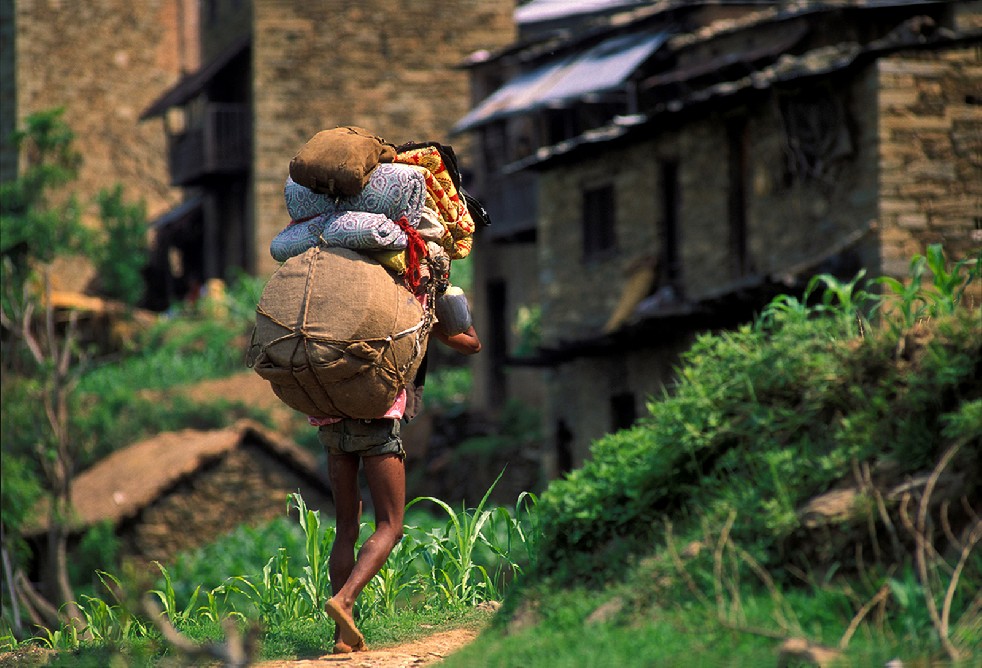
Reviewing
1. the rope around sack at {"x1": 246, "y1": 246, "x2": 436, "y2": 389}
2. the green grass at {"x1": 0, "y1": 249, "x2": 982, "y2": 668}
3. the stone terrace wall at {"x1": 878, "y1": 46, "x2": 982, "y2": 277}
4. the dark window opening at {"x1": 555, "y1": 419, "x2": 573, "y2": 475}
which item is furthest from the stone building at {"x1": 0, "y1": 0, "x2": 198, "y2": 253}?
the green grass at {"x1": 0, "y1": 249, "x2": 982, "y2": 668}

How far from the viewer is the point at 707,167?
20172mm

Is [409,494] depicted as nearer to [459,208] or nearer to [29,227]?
[29,227]

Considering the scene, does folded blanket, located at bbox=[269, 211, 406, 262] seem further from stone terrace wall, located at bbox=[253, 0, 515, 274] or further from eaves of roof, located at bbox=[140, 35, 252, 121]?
eaves of roof, located at bbox=[140, 35, 252, 121]

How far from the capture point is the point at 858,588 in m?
5.05

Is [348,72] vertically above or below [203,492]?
above

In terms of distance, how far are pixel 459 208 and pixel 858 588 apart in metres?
2.67

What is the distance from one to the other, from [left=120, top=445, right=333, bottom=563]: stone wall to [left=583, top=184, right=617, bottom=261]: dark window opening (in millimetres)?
5054

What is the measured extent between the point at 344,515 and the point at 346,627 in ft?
2.05

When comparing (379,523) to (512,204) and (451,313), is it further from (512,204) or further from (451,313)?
(512,204)

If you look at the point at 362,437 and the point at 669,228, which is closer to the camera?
the point at 362,437

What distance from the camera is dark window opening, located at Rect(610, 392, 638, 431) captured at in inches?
859

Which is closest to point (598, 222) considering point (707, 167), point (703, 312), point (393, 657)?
point (707, 167)

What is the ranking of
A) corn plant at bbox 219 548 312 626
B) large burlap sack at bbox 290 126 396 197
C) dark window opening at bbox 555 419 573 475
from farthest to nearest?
dark window opening at bbox 555 419 573 475
corn plant at bbox 219 548 312 626
large burlap sack at bbox 290 126 396 197

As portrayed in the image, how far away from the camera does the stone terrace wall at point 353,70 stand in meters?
38.1
